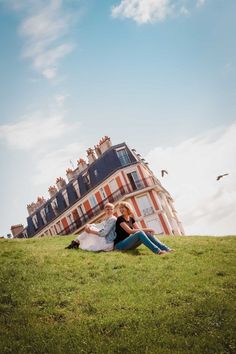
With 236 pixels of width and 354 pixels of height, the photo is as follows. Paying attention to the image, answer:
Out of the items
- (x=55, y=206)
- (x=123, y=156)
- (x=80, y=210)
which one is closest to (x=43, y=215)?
(x=55, y=206)

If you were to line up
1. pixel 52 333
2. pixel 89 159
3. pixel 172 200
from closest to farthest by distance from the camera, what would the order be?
pixel 52 333 → pixel 89 159 → pixel 172 200

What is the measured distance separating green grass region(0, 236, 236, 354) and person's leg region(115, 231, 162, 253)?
39 cm

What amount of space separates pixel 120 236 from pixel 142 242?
1082 mm

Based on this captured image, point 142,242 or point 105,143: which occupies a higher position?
point 105,143

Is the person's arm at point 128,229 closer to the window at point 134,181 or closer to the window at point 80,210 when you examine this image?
the window at point 134,181

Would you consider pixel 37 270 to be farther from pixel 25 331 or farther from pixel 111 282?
pixel 25 331

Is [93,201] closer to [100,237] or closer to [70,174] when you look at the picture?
[70,174]

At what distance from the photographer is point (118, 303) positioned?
7.76 m

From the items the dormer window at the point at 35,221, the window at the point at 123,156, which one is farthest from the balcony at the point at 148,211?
the dormer window at the point at 35,221

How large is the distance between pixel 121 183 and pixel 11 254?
38.8 metres

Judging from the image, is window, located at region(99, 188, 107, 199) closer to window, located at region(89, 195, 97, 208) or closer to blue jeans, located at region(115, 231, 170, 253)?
window, located at region(89, 195, 97, 208)

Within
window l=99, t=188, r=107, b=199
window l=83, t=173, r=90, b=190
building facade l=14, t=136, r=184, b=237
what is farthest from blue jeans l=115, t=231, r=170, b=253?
window l=83, t=173, r=90, b=190

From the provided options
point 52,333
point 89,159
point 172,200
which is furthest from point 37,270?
point 172,200

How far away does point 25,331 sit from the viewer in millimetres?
6797
